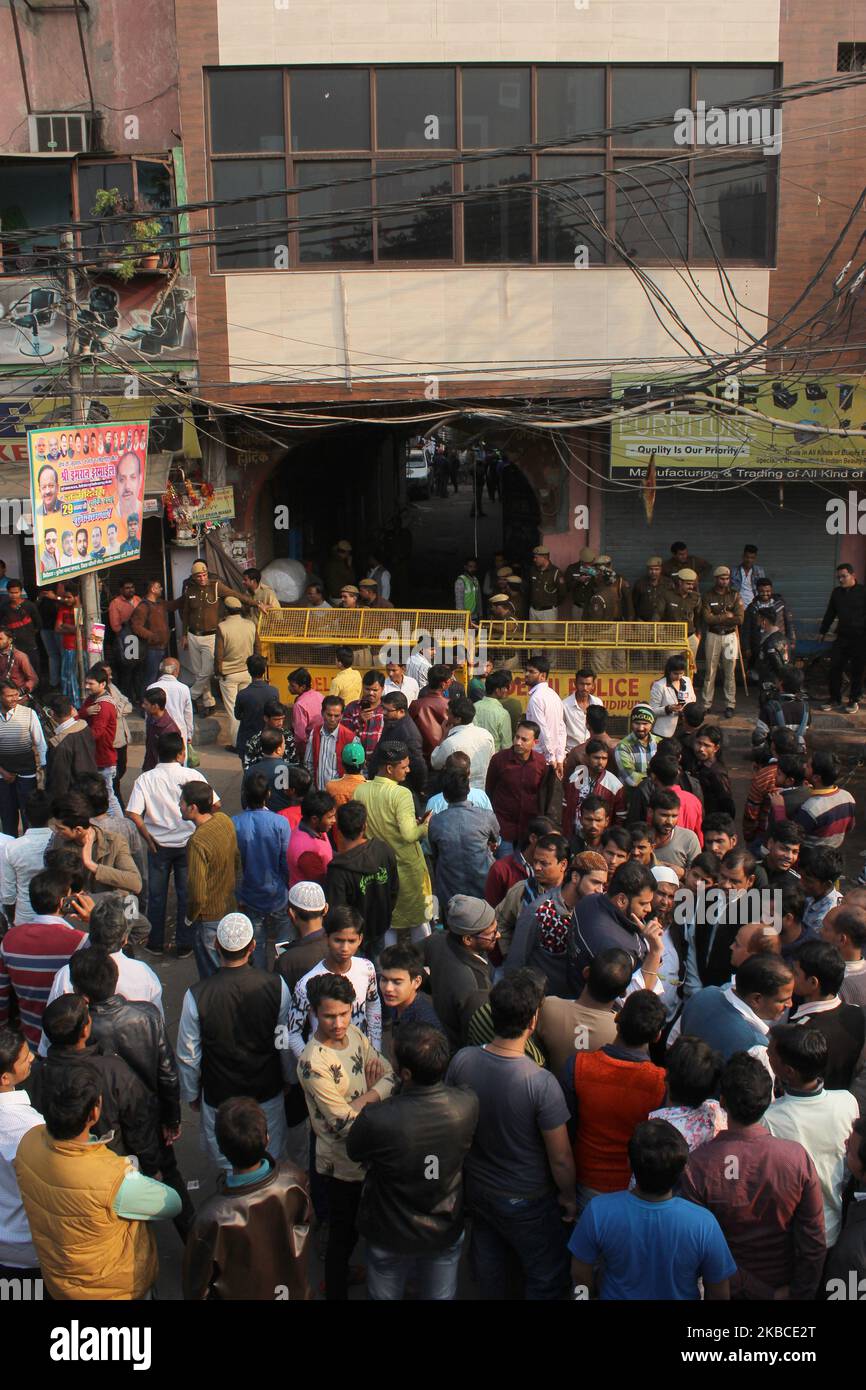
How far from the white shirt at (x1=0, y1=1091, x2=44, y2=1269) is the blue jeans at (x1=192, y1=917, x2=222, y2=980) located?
271 centimetres

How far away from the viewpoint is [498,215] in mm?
14711

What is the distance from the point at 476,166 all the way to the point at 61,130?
5.40 m

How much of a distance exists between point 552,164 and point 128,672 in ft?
25.6

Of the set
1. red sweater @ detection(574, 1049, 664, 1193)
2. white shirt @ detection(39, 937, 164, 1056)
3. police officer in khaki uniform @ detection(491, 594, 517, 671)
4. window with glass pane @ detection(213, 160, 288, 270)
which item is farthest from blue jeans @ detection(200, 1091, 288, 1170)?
window with glass pane @ detection(213, 160, 288, 270)

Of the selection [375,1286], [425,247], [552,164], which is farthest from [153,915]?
[552,164]

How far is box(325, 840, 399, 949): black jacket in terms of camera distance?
22.0ft

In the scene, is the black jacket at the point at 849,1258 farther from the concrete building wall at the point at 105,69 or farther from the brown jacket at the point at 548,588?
the concrete building wall at the point at 105,69

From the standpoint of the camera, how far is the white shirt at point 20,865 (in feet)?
23.0

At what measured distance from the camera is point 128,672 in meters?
14.5

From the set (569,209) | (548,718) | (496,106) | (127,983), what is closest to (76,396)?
(548,718)

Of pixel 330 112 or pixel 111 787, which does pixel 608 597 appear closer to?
pixel 330 112

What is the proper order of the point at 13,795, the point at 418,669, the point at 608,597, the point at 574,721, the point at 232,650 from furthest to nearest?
the point at 608,597 → the point at 232,650 → the point at 418,669 → the point at 574,721 → the point at 13,795

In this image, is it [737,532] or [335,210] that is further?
[737,532]

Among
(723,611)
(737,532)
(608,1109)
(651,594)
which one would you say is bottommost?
(608,1109)
